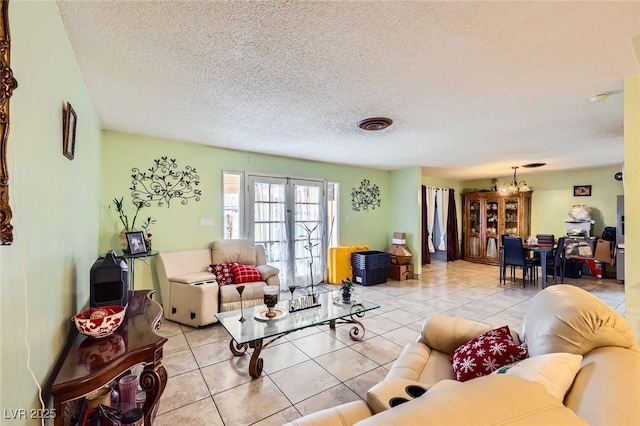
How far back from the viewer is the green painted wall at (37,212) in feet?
2.84

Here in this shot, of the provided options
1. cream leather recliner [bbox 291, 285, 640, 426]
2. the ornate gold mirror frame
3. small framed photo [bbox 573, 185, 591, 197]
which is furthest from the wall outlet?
small framed photo [bbox 573, 185, 591, 197]

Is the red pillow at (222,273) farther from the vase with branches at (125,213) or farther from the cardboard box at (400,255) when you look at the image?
the cardboard box at (400,255)

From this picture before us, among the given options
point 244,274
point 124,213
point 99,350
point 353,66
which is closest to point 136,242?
point 124,213

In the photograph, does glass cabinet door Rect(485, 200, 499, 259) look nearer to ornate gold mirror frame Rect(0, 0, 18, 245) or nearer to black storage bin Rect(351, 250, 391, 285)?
black storage bin Rect(351, 250, 391, 285)

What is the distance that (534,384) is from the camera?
0.72 metres

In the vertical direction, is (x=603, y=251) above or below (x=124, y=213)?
below

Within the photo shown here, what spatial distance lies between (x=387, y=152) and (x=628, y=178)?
2.80 meters

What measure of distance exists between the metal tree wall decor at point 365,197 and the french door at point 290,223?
31.4 inches

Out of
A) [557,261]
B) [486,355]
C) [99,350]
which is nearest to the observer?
[99,350]

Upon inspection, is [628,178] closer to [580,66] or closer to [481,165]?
[580,66]

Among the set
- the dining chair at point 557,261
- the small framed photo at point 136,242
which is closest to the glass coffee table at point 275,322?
the small framed photo at point 136,242

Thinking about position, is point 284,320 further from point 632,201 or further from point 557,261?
point 557,261

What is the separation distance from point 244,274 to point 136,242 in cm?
130

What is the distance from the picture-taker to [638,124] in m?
1.94
